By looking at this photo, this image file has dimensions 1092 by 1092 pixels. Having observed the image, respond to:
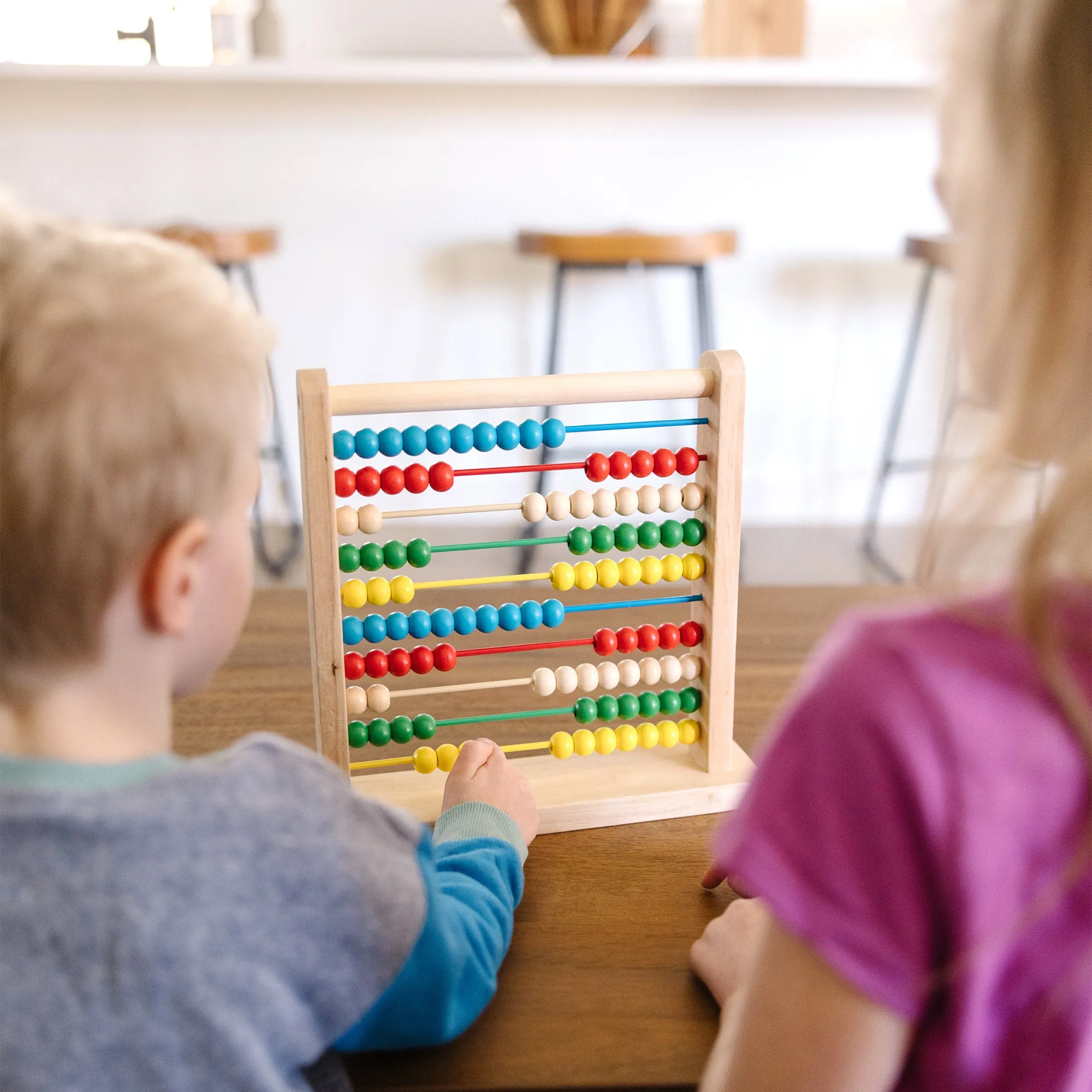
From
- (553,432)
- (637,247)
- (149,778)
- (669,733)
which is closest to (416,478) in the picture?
(553,432)

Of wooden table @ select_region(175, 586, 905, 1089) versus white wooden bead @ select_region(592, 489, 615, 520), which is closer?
wooden table @ select_region(175, 586, 905, 1089)

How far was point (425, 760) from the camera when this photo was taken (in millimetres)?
1028

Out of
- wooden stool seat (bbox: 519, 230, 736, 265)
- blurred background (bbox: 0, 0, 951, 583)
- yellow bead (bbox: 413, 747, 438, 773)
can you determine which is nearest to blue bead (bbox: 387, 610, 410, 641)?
yellow bead (bbox: 413, 747, 438, 773)

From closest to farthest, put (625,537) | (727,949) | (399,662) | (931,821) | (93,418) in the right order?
(931,821) < (93,418) < (727,949) < (399,662) < (625,537)

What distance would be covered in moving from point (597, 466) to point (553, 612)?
0.15 meters

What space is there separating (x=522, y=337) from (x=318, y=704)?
282cm

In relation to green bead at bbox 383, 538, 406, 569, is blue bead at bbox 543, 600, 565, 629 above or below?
below

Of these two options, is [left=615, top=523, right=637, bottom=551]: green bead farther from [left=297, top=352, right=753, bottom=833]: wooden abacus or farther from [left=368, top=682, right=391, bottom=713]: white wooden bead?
[left=368, top=682, right=391, bottom=713]: white wooden bead

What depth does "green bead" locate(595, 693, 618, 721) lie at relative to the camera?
113cm

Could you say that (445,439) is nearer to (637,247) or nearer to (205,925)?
(205,925)

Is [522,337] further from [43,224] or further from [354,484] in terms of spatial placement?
[43,224]

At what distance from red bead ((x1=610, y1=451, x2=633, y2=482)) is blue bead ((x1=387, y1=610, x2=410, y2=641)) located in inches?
Result: 9.4

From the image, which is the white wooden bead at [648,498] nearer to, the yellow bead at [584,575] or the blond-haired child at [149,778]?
the yellow bead at [584,575]

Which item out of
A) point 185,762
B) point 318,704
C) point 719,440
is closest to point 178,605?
point 185,762
